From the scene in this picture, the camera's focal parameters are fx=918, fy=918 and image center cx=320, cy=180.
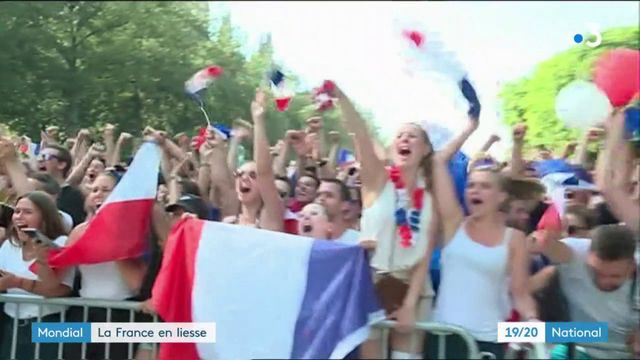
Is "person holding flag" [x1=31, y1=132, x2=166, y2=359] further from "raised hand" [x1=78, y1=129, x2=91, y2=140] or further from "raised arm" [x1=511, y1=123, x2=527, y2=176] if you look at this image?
"raised arm" [x1=511, y1=123, x2=527, y2=176]

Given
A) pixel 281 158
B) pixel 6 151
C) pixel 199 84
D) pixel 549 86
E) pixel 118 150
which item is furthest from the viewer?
pixel 549 86

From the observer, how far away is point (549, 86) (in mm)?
8469

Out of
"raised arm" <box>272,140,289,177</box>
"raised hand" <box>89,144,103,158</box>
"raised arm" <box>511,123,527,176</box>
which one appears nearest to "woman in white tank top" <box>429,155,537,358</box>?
"raised arm" <box>511,123,527,176</box>

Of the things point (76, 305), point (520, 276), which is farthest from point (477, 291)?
point (76, 305)

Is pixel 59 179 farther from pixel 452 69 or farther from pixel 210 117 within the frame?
pixel 452 69

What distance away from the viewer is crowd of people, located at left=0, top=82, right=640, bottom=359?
3.68 meters

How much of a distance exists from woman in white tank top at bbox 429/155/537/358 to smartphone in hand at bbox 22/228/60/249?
6.14ft

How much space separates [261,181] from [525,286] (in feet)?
4.37

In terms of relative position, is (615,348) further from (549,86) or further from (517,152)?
(549,86)

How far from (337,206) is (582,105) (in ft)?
5.08

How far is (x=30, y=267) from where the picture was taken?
4398 millimetres

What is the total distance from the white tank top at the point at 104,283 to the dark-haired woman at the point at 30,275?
0.35ft

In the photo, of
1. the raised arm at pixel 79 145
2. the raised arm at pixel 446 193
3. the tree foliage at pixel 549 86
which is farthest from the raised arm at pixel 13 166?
the tree foliage at pixel 549 86

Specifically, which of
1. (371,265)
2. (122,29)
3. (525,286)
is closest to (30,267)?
(371,265)
